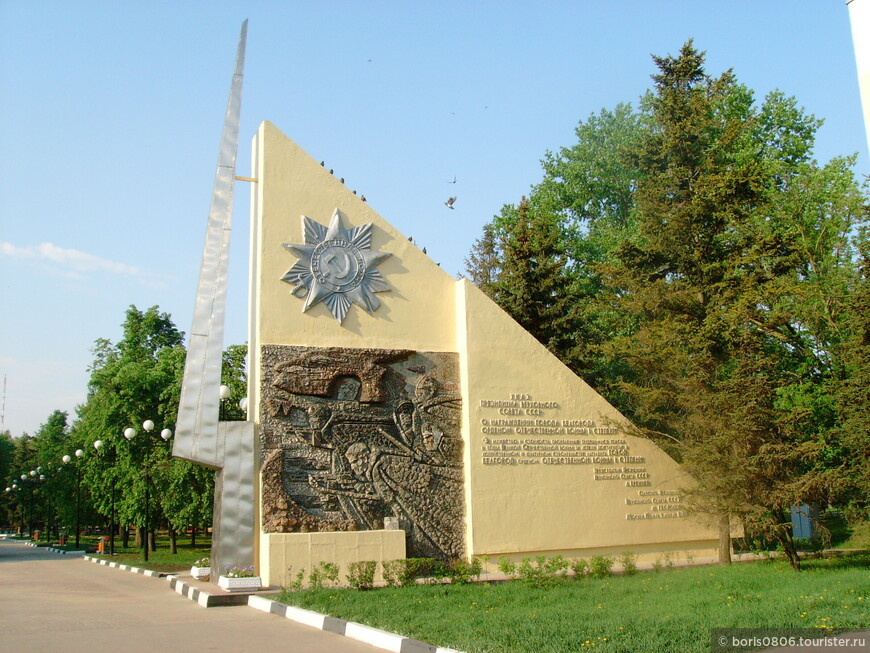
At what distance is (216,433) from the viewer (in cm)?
1197

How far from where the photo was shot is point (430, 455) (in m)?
13.2

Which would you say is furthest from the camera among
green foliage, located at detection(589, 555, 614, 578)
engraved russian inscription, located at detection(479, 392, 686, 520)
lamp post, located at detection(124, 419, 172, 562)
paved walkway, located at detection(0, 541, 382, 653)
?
lamp post, located at detection(124, 419, 172, 562)

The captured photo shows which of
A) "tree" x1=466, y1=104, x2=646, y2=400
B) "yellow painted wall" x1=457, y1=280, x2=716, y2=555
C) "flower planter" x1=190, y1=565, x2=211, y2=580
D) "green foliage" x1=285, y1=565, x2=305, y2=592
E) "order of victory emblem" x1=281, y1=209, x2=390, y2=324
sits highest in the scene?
"tree" x1=466, y1=104, x2=646, y2=400

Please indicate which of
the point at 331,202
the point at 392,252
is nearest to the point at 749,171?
the point at 392,252

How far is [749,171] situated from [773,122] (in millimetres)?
11567

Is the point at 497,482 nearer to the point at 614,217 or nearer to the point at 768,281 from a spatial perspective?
the point at 768,281

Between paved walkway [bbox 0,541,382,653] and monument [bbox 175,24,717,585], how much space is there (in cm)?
195

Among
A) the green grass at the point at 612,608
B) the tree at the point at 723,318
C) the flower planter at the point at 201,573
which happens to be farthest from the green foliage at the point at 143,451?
the tree at the point at 723,318

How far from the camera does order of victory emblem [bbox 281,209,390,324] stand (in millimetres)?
12930

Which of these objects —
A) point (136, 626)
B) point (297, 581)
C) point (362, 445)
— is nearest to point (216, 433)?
point (362, 445)

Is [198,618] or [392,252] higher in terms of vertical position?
[392,252]

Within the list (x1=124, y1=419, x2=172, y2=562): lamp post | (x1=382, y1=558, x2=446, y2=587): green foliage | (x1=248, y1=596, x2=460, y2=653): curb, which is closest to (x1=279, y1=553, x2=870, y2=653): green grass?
(x1=248, y1=596, x2=460, y2=653): curb

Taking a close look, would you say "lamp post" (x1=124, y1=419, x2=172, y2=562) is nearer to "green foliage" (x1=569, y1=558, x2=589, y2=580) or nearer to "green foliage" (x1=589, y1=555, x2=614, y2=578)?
"green foliage" (x1=569, y1=558, x2=589, y2=580)

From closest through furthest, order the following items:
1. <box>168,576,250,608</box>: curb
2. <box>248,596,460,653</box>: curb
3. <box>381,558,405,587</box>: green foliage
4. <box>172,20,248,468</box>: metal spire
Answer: <box>248,596,460,653</box>: curb → <box>168,576,250,608</box>: curb → <box>381,558,405,587</box>: green foliage → <box>172,20,248,468</box>: metal spire
